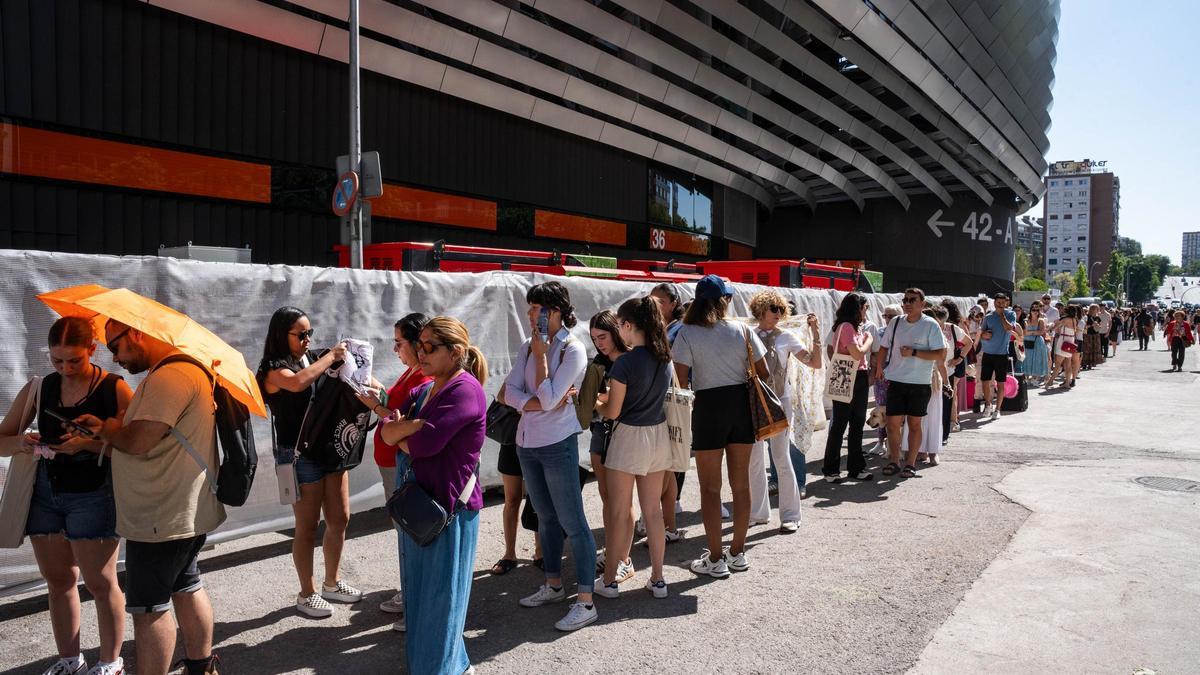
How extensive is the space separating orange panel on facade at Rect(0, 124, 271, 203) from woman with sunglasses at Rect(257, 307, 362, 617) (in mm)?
11573

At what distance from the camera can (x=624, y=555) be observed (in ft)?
16.1

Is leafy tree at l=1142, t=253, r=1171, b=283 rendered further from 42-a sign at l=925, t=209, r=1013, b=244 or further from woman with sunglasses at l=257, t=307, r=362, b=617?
woman with sunglasses at l=257, t=307, r=362, b=617

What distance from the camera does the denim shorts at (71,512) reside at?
3424 millimetres

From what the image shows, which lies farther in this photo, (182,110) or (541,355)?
(182,110)

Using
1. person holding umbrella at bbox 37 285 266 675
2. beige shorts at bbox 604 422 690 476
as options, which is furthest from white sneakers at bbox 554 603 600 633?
person holding umbrella at bbox 37 285 266 675

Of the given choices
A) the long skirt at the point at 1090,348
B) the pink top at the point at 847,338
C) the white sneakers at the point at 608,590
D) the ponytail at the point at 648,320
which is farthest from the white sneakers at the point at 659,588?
the long skirt at the point at 1090,348

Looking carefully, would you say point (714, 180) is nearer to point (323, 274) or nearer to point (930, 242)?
point (930, 242)

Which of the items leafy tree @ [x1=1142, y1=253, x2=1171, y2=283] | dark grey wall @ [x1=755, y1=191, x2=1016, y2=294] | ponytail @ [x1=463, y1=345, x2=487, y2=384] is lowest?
ponytail @ [x1=463, y1=345, x2=487, y2=384]

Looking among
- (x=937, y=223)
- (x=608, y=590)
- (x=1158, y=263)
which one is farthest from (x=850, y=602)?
(x=1158, y=263)

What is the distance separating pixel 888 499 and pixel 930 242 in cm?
3762

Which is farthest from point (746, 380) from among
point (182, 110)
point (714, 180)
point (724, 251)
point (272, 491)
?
point (724, 251)

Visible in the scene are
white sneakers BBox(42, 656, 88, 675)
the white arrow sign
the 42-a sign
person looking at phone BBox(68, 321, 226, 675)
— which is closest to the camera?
person looking at phone BBox(68, 321, 226, 675)

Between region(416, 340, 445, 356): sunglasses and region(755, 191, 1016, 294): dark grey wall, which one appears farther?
region(755, 191, 1016, 294): dark grey wall

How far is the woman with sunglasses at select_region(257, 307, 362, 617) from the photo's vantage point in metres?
4.23
